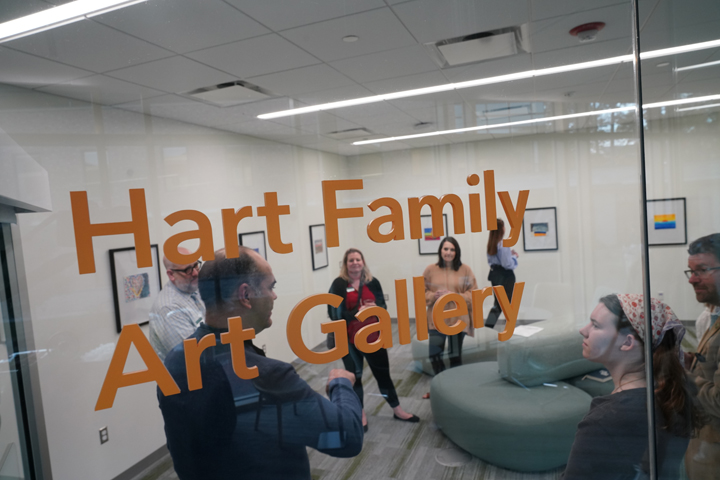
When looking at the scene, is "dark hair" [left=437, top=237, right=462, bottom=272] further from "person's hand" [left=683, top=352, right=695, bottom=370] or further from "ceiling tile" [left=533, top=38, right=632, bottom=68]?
"person's hand" [left=683, top=352, right=695, bottom=370]

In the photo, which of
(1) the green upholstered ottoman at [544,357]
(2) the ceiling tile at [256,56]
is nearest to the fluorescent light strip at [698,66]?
(1) the green upholstered ottoman at [544,357]

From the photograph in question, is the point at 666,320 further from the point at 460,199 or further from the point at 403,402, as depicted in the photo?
the point at 403,402

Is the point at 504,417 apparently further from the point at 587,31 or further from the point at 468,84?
the point at 587,31

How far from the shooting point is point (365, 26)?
1302 mm

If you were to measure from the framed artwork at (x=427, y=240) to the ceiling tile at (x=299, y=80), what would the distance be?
58 centimetres

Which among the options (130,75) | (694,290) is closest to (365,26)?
(130,75)

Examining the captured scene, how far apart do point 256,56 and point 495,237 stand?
1.03 meters

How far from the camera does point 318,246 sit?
51.5 inches

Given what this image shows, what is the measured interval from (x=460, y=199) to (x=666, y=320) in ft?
3.28

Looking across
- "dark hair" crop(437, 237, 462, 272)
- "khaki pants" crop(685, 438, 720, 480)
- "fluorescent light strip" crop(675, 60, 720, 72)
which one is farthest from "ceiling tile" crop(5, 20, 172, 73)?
"khaki pants" crop(685, 438, 720, 480)

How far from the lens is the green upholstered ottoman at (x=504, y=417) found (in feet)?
4.84

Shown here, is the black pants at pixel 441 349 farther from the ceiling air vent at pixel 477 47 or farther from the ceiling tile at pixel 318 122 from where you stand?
the ceiling air vent at pixel 477 47

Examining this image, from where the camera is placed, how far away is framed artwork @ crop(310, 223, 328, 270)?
1.30 m

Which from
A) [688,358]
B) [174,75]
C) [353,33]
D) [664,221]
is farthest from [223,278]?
[688,358]
